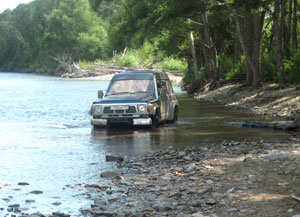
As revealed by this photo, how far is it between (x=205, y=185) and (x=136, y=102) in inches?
350

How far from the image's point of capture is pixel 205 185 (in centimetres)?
920

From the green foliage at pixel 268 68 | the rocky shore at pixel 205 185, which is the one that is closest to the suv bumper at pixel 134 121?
the rocky shore at pixel 205 185

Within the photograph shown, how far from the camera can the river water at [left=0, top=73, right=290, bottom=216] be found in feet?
30.3

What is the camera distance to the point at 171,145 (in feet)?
49.0

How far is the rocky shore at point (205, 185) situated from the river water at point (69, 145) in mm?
563

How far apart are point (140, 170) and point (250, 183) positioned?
110 inches

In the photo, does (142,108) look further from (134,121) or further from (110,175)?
(110,175)

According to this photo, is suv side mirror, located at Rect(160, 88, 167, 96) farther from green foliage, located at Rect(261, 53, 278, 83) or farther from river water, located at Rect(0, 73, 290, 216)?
green foliage, located at Rect(261, 53, 278, 83)

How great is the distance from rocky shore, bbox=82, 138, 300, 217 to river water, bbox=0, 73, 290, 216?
563 millimetres

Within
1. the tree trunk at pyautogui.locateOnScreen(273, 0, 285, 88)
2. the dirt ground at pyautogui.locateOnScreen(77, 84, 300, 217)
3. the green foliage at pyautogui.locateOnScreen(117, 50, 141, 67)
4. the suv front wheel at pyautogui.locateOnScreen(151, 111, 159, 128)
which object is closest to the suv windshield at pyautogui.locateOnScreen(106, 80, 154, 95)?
the suv front wheel at pyautogui.locateOnScreen(151, 111, 159, 128)

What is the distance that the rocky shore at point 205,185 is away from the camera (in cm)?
779

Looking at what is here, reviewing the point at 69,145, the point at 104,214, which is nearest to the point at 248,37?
the point at 69,145

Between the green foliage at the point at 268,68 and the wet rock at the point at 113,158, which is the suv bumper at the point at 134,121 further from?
the green foliage at the point at 268,68

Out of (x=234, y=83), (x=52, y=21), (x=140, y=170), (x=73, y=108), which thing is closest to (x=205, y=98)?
(x=234, y=83)
